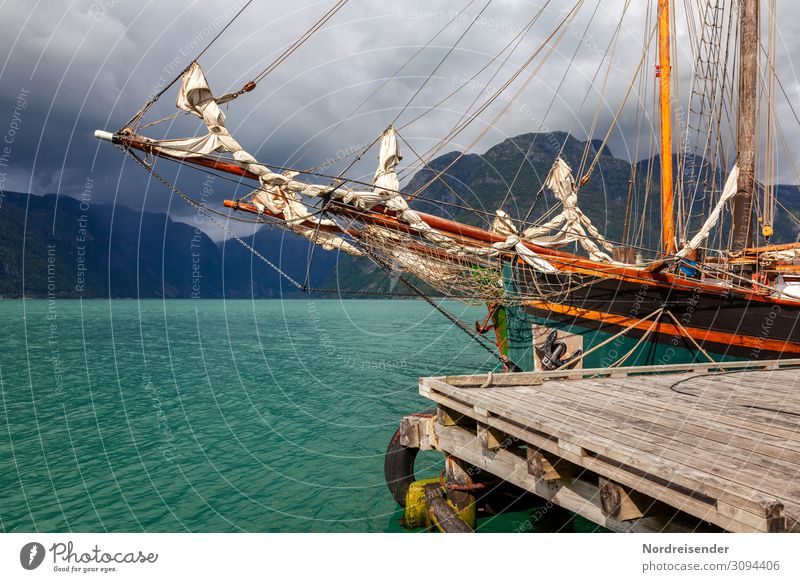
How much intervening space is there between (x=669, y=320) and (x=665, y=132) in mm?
5863

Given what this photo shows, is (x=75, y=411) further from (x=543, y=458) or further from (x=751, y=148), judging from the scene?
(x=751, y=148)

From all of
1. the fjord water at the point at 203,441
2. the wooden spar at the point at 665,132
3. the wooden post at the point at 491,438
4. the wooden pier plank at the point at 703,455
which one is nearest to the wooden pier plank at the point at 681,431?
the wooden pier plank at the point at 703,455

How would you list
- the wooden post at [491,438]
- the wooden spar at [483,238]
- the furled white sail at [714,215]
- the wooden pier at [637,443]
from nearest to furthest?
1. the wooden pier at [637,443]
2. the wooden post at [491,438]
3. the wooden spar at [483,238]
4. the furled white sail at [714,215]

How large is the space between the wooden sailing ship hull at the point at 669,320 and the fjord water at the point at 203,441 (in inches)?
238

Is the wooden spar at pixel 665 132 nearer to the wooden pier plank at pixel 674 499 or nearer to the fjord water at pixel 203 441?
the fjord water at pixel 203 441

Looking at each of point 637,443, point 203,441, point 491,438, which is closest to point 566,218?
point 491,438

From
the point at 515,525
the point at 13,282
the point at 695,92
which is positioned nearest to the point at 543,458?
the point at 515,525

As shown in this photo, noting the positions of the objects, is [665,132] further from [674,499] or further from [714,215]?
[674,499]

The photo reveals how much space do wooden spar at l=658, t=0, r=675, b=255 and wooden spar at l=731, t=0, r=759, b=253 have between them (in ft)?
19.3

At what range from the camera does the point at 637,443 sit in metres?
4.38

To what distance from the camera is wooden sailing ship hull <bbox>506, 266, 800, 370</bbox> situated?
11.4 meters

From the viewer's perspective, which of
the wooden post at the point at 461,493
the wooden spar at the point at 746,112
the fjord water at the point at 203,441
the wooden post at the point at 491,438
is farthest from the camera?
the wooden spar at the point at 746,112

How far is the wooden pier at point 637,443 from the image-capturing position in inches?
136
